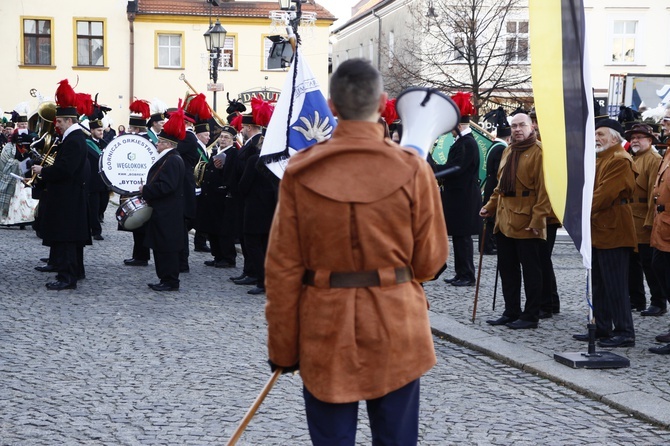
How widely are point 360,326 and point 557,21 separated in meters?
4.17

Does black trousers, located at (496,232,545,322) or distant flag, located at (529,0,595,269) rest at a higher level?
distant flag, located at (529,0,595,269)

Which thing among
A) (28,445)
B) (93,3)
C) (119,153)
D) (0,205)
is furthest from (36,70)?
(28,445)

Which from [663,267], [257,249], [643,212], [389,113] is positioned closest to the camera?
[663,267]

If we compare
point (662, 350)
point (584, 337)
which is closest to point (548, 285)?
point (584, 337)

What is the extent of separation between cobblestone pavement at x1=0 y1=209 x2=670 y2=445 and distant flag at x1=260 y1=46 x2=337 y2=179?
5.42ft

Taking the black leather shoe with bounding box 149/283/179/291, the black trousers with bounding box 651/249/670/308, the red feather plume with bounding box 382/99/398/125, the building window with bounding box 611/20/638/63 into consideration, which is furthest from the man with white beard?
the building window with bounding box 611/20/638/63

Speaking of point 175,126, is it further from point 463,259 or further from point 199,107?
point 463,259

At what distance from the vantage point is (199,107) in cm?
1410

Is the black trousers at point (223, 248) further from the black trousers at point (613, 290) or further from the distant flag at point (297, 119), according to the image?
the black trousers at point (613, 290)

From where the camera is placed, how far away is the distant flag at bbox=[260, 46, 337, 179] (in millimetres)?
8750

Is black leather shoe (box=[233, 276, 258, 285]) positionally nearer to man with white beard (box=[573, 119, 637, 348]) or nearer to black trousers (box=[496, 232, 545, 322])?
black trousers (box=[496, 232, 545, 322])

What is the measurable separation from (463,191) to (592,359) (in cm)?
513

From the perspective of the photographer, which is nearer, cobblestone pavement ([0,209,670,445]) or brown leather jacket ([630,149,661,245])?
cobblestone pavement ([0,209,670,445])

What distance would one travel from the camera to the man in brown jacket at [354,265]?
11.6 feet
